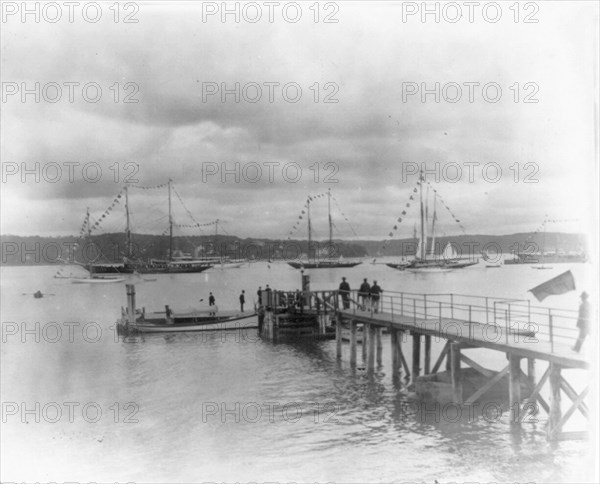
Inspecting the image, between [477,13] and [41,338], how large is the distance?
38.0 metres

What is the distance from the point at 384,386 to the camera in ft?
78.0

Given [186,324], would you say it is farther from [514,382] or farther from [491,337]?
[514,382]

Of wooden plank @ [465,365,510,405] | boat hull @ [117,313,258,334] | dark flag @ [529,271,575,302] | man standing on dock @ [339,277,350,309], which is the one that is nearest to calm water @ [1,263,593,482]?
wooden plank @ [465,365,510,405]

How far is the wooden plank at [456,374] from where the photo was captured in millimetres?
18594

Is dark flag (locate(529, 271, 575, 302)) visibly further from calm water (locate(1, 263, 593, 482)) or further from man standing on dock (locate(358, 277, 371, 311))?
man standing on dock (locate(358, 277, 371, 311))

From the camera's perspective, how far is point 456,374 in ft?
61.7

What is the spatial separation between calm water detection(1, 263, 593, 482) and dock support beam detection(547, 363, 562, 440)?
45 cm

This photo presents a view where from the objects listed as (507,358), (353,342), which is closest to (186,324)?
(353,342)

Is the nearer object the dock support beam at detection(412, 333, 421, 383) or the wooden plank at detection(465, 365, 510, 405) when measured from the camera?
the wooden plank at detection(465, 365, 510, 405)

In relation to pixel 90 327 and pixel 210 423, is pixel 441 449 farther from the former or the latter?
pixel 90 327

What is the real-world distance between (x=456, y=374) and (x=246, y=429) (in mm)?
6376

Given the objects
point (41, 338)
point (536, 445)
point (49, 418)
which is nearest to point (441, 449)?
point (536, 445)

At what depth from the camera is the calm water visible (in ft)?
50.2

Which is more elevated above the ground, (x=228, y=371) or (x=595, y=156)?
(x=595, y=156)
